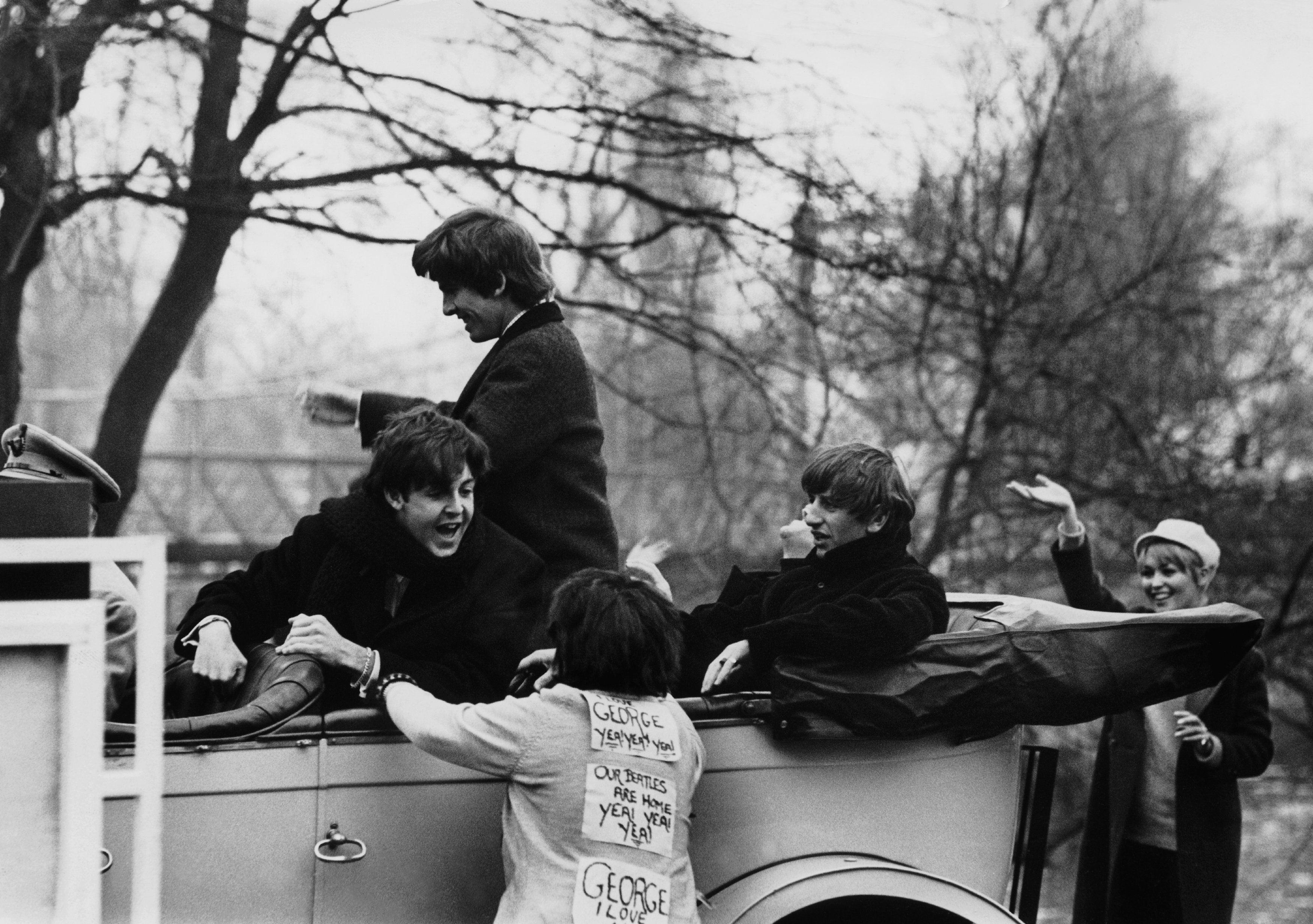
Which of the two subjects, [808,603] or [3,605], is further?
[808,603]

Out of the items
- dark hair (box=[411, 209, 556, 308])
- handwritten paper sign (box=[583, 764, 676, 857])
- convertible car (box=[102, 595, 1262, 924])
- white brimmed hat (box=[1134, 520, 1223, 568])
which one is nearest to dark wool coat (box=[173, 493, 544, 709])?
convertible car (box=[102, 595, 1262, 924])

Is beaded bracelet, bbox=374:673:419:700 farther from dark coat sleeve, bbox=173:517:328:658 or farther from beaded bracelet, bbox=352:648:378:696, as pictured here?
dark coat sleeve, bbox=173:517:328:658

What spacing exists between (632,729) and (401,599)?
545mm

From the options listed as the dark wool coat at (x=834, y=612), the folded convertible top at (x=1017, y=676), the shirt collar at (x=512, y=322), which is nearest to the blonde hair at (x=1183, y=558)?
the folded convertible top at (x=1017, y=676)

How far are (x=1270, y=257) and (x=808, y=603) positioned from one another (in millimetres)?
5734

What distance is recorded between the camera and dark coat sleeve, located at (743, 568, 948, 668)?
295 centimetres

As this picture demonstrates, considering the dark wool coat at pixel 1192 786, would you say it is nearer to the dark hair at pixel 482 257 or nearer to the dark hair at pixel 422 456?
the dark hair at pixel 482 257

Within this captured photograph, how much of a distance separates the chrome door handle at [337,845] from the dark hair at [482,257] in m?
1.11

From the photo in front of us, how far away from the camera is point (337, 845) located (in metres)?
2.63

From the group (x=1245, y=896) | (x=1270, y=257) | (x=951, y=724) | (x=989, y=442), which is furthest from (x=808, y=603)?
(x=1245, y=896)

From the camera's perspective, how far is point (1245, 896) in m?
8.58

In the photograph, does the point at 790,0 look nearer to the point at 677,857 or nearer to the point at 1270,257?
the point at 1270,257

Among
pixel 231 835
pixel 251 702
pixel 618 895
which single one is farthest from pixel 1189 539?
pixel 231 835

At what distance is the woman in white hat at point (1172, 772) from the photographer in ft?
13.5
